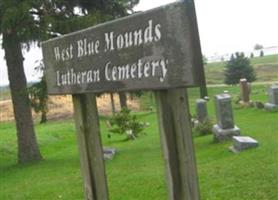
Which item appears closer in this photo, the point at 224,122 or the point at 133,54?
the point at 133,54

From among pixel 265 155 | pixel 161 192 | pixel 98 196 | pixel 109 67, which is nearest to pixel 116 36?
pixel 109 67

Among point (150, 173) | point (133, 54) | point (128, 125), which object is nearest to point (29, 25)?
point (150, 173)

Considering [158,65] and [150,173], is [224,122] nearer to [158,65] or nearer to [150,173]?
[150,173]

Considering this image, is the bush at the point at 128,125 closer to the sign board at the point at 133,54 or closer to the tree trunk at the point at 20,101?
the tree trunk at the point at 20,101

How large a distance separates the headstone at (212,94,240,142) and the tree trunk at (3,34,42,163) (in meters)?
5.43

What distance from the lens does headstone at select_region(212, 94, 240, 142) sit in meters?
14.6

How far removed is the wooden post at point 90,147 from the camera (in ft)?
18.3

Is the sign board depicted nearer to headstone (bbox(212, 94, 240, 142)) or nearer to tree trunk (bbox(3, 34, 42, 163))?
headstone (bbox(212, 94, 240, 142))

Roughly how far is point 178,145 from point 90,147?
1565 millimetres

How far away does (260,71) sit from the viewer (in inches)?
2650

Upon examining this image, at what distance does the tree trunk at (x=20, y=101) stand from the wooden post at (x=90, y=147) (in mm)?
11128

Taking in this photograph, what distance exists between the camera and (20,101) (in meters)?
17.1

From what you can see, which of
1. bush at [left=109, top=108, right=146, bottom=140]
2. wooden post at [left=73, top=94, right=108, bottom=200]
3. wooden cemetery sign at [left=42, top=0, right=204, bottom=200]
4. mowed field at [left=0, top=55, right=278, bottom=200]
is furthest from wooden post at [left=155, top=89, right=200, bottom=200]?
bush at [left=109, top=108, right=146, bottom=140]

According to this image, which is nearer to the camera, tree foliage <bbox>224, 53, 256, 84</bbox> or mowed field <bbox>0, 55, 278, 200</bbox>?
mowed field <bbox>0, 55, 278, 200</bbox>
